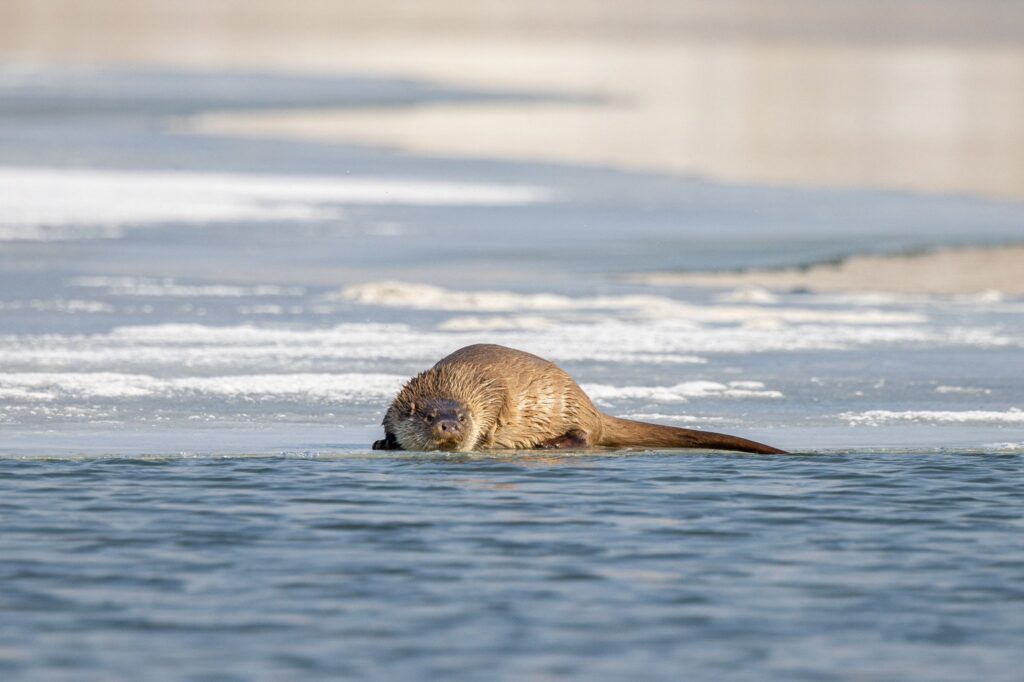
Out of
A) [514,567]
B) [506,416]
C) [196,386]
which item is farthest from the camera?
[196,386]

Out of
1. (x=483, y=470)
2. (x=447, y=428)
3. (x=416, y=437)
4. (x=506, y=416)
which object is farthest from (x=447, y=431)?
(x=506, y=416)

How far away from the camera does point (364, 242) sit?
58.0 feet

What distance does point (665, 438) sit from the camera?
891cm

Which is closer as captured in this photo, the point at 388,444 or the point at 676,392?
the point at 388,444

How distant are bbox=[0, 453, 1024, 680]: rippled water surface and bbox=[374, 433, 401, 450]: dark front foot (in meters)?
0.15

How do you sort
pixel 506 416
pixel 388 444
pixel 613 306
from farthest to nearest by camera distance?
1. pixel 613 306
2. pixel 506 416
3. pixel 388 444

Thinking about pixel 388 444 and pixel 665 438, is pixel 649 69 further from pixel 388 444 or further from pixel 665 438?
pixel 388 444

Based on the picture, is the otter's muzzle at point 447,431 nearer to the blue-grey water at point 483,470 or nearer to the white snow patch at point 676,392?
the blue-grey water at point 483,470

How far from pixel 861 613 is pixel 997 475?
240 cm

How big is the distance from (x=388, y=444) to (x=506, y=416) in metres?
0.55

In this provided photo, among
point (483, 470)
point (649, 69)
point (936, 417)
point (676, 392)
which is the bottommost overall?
point (483, 470)

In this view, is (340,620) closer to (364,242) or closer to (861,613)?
(861,613)

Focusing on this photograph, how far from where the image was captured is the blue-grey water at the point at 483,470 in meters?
5.86

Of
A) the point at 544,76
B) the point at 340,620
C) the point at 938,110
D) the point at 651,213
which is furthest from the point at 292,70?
the point at 340,620
